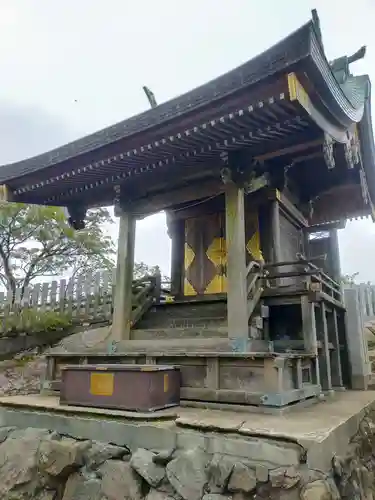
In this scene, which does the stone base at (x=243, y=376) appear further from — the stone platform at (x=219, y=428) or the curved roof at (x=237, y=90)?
the curved roof at (x=237, y=90)

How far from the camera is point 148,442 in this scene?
3777 mm

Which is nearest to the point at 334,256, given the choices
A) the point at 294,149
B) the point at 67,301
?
the point at 294,149

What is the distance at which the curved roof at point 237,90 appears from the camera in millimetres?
4211

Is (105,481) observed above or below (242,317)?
below

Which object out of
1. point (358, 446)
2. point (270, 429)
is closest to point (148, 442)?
point (270, 429)

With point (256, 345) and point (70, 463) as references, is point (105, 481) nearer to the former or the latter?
point (70, 463)

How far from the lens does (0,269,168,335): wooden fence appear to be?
1034cm

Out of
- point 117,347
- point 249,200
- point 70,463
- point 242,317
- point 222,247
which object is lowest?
point 70,463

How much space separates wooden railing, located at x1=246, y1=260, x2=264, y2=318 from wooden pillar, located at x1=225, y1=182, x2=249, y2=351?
0.17 m

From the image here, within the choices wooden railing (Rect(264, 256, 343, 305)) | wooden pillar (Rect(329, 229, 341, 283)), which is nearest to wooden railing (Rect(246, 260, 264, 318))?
wooden railing (Rect(264, 256, 343, 305))

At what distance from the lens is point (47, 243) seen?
15.2 meters

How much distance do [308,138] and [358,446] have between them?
3892mm

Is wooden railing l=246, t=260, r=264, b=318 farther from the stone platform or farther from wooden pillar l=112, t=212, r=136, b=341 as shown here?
wooden pillar l=112, t=212, r=136, b=341

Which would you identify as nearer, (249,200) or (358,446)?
(358,446)
